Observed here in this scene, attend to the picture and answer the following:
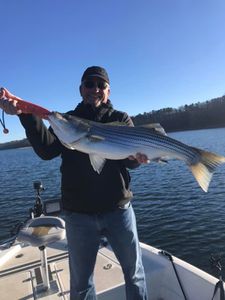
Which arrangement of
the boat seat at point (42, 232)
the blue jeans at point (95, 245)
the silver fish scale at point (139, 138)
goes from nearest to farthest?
the silver fish scale at point (139, 138) → the blue jeans at point (95, 245) → the boat seat at point (42, 232)

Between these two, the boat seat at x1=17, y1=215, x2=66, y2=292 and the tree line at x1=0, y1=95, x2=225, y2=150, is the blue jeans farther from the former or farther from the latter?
the tree line at x1=0, y1=95, x2=225, y2=150

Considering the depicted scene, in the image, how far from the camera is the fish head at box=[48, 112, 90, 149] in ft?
13.3

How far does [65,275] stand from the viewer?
21.0ft

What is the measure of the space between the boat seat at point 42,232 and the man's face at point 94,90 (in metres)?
2.00

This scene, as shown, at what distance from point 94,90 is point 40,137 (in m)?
0.86

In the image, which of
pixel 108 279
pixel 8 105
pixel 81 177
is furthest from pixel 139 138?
pixel 108 279

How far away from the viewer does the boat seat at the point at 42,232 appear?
205 inches

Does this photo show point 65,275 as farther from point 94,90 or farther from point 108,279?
point 94,90

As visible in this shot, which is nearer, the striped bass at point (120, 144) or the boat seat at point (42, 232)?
the striped bass at point (120, 144)

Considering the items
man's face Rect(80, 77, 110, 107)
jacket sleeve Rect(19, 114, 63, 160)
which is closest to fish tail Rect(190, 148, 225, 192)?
man's face Rect(80, 77, 110, 107)

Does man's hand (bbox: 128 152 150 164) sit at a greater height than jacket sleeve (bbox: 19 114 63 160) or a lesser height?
lesser

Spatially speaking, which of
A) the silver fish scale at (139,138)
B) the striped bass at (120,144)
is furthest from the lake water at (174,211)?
the silver fish scale at (139,138)

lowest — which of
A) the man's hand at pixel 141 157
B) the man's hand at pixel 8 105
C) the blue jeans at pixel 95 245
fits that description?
the blue jeans at pixel 95 245

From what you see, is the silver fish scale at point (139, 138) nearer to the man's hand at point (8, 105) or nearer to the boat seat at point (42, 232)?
the man's hand at point (8, 105)
